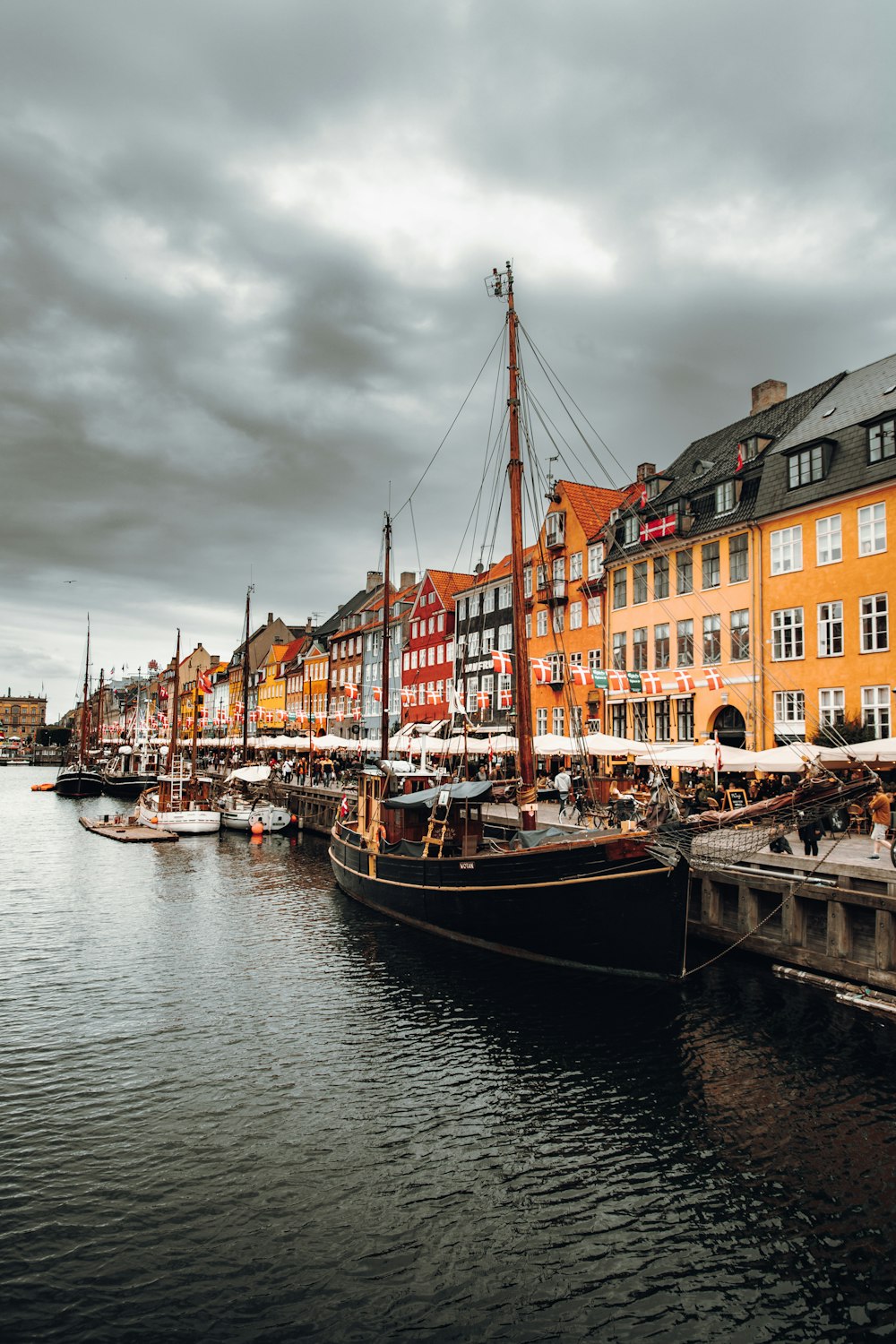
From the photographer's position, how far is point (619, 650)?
48062 millimetres

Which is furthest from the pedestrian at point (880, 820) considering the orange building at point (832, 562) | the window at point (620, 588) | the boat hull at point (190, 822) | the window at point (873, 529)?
the boat hull at point (190, 822)

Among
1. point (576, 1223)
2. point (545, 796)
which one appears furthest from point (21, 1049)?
point (545, 796)

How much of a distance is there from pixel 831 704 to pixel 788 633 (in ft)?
13.4

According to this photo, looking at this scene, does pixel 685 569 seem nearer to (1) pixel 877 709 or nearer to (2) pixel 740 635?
(2) pixel 740 635

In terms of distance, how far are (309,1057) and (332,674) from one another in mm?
84322

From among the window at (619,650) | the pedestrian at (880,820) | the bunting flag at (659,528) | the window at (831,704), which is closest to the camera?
the pedestrian at (880,820)

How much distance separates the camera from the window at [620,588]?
156 ft

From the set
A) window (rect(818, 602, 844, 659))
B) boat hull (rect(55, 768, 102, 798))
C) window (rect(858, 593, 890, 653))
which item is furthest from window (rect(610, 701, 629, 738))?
boat hull (rect(55, 768, 102, 798))

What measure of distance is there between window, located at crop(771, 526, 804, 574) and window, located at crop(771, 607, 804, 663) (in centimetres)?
184

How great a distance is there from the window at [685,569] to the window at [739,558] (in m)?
2.53

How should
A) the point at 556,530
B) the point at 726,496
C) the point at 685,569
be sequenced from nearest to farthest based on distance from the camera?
1. the point at 726,496
2. the point at 685,569
3. the point at 556,530

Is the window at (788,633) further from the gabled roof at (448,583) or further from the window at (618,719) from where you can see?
the gabled roof at (448,583)

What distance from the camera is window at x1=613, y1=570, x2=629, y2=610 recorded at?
47.7 meters

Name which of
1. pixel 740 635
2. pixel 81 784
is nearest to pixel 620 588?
pixel 740 635
